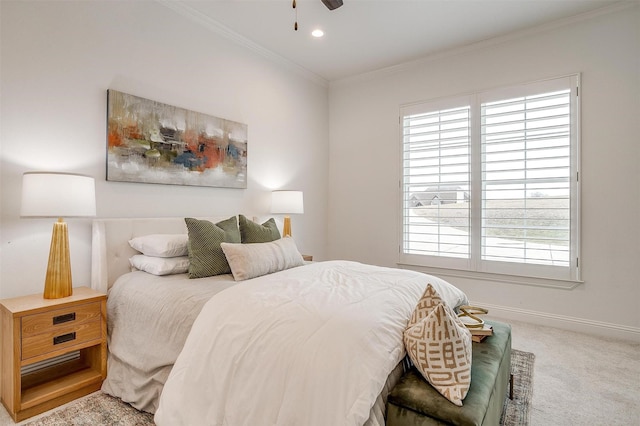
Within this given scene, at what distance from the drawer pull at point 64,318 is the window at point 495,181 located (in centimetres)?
331

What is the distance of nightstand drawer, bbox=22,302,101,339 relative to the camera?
1.82 metres

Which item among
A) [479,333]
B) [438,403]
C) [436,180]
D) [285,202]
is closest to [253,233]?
[285,202]

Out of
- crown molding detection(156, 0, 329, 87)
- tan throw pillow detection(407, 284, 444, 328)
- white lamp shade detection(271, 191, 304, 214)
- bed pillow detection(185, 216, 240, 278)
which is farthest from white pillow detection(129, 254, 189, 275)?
crown molding detection(156, 0, 329, 87)

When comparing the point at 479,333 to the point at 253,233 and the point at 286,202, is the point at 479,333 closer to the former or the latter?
the point at 253,233

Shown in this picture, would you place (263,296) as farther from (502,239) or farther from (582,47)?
(582,47)

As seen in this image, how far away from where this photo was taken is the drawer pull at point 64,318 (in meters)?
1.92

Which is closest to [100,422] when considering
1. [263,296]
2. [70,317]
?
[70,317]

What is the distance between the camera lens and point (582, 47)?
3.17 metres

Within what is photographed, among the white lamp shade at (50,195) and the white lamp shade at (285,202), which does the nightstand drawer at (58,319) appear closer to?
the white lamp shade at (50,195)

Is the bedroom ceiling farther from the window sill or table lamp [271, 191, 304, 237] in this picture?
the window sill

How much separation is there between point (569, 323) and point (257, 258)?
120 inches

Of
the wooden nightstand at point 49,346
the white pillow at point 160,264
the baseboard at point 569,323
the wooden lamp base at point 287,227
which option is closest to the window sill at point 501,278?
the baseboard at point 569,323

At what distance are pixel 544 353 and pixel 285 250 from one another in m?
2.23

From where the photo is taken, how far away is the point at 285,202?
3.73m
